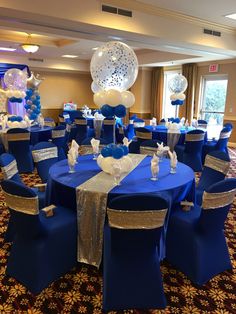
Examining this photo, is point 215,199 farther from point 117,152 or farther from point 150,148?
point 150,148

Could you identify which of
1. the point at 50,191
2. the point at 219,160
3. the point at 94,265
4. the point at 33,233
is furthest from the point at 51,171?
the point at 219,160

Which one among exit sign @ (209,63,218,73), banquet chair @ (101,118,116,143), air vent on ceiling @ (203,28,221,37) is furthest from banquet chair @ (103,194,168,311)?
exit sign @ (209,63,218,73)

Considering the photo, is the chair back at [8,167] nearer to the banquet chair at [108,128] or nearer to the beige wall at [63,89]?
the banquet chair at [108,128]

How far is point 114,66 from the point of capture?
279 centimetres

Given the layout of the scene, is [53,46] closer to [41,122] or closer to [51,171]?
[41,122]

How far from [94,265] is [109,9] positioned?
433 centimetres

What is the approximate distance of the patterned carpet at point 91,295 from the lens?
2055mm

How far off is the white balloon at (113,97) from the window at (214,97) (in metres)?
7.38

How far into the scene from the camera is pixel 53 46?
352 inches

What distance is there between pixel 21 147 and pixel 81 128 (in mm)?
2910

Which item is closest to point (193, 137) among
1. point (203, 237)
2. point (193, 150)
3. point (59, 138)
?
point (193, 150)

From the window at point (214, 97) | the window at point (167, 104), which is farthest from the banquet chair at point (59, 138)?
the window at point (167, 104)

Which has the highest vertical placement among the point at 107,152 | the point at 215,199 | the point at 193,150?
the point at 107,152

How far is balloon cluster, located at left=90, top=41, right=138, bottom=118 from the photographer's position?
2.74 meters
